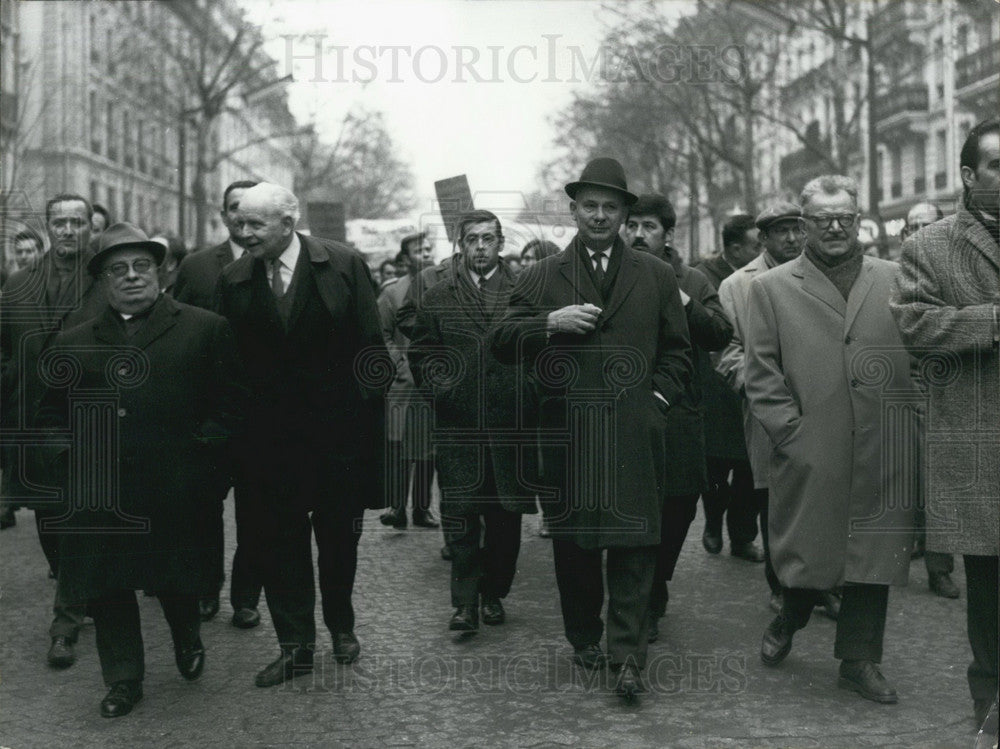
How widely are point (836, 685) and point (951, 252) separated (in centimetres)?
192

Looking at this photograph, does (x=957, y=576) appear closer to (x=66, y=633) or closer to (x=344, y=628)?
(x=344, y=628)

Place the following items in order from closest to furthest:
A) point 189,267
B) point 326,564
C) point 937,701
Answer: point 937,701
point 326,564
point 189,267

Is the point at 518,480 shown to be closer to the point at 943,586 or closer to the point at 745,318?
the point at 745,318

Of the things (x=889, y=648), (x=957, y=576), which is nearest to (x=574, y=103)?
(x=957, y=576)

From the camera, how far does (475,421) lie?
6.84 metres

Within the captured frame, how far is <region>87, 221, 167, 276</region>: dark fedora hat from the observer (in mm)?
5574

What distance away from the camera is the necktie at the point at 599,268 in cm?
568

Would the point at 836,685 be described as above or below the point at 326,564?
below

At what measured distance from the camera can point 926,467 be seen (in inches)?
193

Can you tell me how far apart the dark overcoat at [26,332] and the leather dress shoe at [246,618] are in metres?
1.18

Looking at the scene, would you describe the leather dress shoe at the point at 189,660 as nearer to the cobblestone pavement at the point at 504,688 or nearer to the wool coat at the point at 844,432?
the cobblestone pavement at the point at 504,688

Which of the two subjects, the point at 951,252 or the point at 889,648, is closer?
the point at 951,252

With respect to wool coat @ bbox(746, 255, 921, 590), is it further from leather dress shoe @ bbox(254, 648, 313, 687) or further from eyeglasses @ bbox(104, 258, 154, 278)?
eyeglasses @ bbox(104, 258, 154, 278)

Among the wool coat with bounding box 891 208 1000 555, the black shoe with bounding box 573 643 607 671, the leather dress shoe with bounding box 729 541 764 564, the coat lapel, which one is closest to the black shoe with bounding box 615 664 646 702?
the black shoe with bounding box 573 643 607 671
